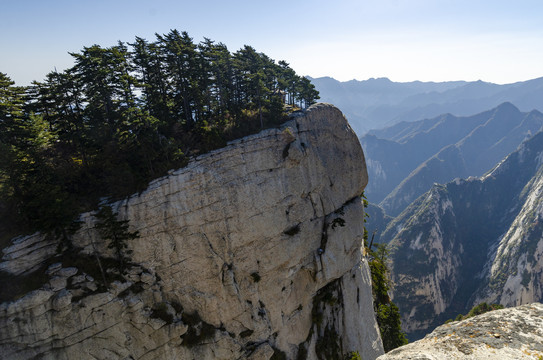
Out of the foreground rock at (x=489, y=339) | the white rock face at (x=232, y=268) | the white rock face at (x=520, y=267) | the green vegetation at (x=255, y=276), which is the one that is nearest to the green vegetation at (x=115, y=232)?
the white rock face at (x=232, y=268)

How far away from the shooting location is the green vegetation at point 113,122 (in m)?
30.8

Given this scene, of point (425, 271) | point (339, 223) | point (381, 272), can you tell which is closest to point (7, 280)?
point (339, 223)

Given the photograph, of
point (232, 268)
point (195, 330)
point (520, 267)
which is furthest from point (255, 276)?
point (520, 267)

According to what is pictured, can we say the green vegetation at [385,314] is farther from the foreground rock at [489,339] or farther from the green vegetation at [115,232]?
the green vegetation at [115,232]

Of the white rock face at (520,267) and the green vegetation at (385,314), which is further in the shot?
the white rock face at (520,267)

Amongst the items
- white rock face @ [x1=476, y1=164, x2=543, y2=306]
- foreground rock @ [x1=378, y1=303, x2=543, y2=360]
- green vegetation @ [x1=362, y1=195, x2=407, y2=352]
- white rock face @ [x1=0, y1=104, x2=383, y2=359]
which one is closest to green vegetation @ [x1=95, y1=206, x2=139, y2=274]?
white rock face @ [x1=0, y1=104, x2=383, y2=359]

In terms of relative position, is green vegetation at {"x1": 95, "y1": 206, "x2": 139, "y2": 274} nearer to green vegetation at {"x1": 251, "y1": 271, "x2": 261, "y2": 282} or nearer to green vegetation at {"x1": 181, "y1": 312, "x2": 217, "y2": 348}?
green vegetation at {"x1": 181, "y1": 312, "x2": 217, "y2": 348}

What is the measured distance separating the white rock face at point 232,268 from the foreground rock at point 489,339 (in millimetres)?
26792

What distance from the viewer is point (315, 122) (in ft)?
166

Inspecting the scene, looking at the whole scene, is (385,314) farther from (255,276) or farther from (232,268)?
(232,268)

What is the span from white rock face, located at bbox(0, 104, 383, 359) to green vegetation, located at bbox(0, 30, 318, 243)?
10.3 feet

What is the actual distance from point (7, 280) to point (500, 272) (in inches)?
8454

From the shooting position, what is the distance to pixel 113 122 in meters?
42.1

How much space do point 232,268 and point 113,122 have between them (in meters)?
27.8
